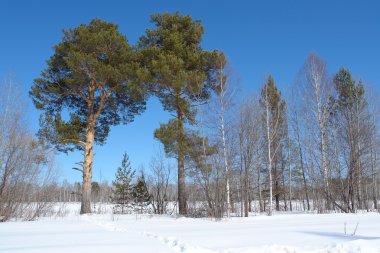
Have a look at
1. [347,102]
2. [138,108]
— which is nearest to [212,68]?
[138,108]

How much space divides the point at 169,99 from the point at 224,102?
2589 mm

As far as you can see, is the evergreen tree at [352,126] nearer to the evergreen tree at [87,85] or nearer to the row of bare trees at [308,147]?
the row of bare trees at [308,147]

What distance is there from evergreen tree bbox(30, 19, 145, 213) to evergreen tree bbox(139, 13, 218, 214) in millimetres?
1004

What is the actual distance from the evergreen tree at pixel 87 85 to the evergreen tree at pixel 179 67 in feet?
3.30

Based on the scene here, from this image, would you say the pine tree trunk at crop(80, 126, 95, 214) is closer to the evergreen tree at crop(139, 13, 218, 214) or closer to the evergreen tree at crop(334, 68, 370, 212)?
the evergreen tree at crop(139, 13, 218, 214)

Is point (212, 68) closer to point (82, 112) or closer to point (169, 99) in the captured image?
point (169, 99)

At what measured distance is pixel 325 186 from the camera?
56.6 feet

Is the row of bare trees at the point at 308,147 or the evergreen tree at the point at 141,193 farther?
the evergreen tree at the point at 141,193

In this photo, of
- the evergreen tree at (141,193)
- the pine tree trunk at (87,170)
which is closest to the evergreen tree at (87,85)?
the pine tree trunk at (87,170)

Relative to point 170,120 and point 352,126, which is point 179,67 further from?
point 352,126

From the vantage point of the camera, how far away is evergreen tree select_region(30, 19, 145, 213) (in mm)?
15430

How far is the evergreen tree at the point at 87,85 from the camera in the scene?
15.4 m

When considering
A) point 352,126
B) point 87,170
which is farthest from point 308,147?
point 87,170

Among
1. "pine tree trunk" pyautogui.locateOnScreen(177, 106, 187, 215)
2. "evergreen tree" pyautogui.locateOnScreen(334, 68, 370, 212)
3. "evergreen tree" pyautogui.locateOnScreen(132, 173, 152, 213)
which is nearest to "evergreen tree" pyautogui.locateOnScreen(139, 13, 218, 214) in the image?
"pine tree trunk" pyautogui.locateOnScreen(177, 106, 187, 215)
